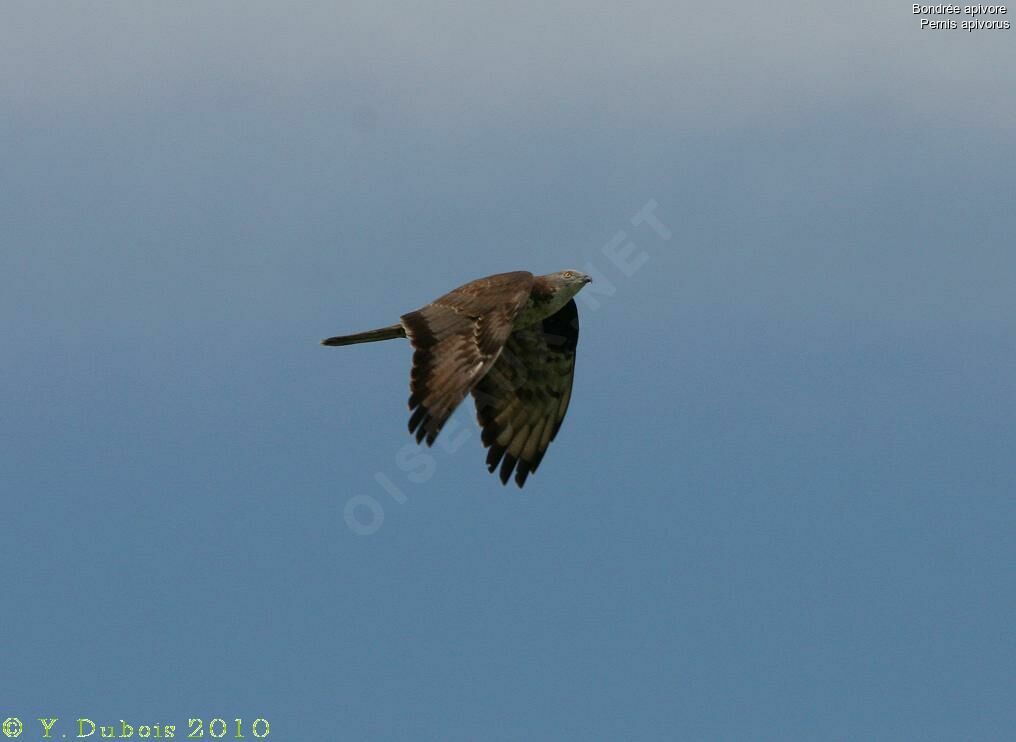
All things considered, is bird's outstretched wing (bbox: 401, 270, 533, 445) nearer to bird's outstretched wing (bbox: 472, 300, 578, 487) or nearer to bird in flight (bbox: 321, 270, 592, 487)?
bird in flight (bbox: 321, 270, 592, 487)

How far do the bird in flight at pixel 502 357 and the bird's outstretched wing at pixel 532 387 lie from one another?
1cm

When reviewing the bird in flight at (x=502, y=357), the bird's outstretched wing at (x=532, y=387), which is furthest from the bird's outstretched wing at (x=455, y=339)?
the bird's outstretched wing at (x=532, y=387)

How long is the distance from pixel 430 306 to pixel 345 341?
1.36 metres

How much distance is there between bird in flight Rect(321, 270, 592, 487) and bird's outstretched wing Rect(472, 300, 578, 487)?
1cm

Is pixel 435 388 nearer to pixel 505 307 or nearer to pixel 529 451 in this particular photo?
pixel 505 307

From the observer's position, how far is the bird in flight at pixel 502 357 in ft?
57.8

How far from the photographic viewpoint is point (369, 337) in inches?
784

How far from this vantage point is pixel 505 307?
62.7 ft

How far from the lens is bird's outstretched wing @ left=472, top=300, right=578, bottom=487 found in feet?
72.1

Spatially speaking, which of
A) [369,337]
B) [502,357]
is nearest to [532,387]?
[502,357]

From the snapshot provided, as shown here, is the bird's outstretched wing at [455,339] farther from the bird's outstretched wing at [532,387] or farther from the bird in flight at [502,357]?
the bird's outstretched wing at [532,387]

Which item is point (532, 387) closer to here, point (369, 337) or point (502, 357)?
point (502, 357)

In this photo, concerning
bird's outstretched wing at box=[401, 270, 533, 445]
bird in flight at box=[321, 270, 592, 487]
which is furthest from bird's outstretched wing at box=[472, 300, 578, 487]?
bird's outstretched wing at box=[401, 270, 533, 445]

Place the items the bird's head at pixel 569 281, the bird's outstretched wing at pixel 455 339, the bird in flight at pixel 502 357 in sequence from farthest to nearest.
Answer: the bird's head at pixel 569 281 → the bird in flight at pixel 502 357 → the bird's outstretched wing at pixel 455 339
